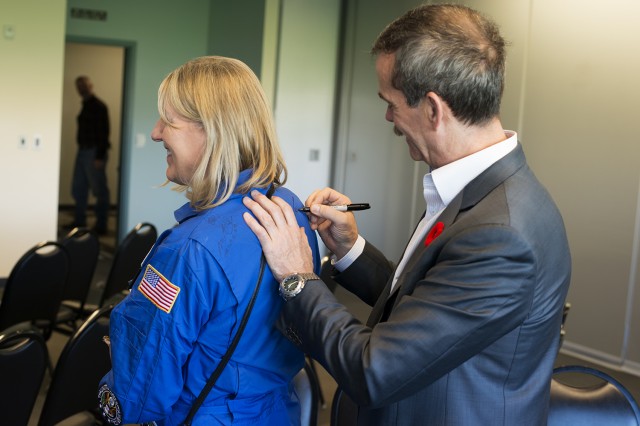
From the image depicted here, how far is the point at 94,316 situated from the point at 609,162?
3.87 meters

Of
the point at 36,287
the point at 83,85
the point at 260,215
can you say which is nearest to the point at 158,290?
the point at 260,215

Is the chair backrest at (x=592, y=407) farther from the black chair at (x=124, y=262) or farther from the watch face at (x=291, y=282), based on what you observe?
the black chair at (x=124, y=262)

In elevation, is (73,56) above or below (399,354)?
above

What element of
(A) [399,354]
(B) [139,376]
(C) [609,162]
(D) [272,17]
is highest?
(D) [272,17]

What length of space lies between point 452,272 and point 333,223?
0.53 meters

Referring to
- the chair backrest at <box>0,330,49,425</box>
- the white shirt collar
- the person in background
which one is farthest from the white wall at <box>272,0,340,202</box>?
the white shirt collar

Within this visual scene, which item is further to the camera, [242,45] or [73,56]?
[73,56]

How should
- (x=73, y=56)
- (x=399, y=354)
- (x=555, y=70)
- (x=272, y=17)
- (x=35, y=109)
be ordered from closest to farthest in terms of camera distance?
(x=399, y=354) < (x=555, y=70) < (x=35, y=109) < (x=272, y=17) < (x=73, y=56)

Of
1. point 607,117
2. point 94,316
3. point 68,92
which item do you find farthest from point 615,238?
point 68,92

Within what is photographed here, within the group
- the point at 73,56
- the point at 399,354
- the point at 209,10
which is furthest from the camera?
the point at 73,56

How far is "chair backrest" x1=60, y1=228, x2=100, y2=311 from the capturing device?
3.87 m

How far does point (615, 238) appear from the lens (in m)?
4.88

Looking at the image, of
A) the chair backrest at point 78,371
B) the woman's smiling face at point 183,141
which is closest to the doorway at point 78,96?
the chair backrest at point 78,371

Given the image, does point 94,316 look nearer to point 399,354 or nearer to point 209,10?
point 399,354
